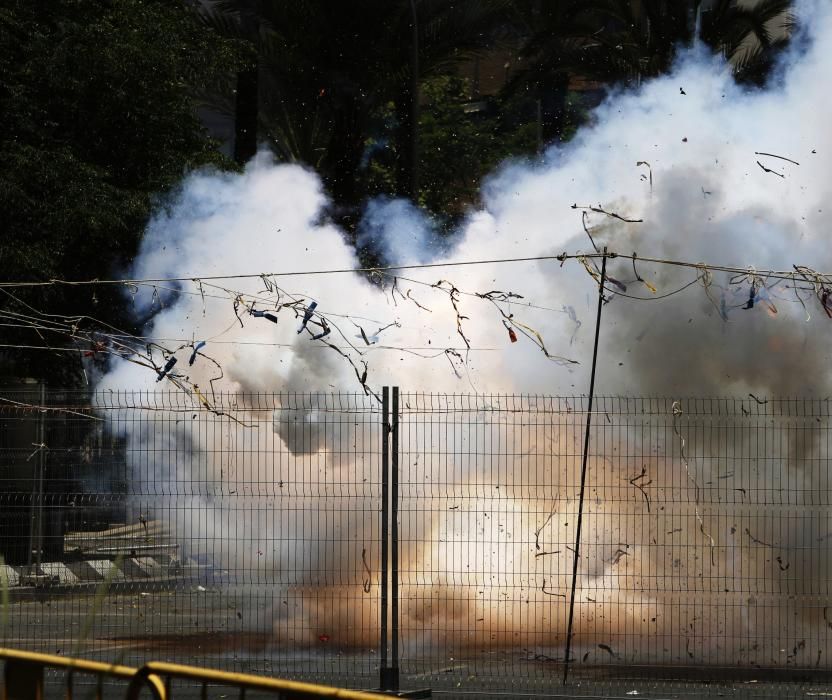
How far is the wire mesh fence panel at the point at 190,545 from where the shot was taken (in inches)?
400

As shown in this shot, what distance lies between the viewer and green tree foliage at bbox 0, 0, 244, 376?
17.1 metres

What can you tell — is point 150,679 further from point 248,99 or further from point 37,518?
point 248,99

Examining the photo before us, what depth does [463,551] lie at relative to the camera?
10.8m

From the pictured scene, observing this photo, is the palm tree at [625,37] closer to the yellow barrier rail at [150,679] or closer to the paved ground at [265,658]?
the paved ground at [265,658]

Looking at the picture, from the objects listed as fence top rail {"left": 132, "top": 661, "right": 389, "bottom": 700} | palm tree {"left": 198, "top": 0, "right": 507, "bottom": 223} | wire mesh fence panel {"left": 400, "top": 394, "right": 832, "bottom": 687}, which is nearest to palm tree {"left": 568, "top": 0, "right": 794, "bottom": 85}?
palm tree {"left": 198, "top": 0, "right": 507, "bottom": 223}

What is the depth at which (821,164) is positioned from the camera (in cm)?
1202

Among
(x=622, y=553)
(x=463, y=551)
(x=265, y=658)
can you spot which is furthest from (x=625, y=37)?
(x=265, y=658)

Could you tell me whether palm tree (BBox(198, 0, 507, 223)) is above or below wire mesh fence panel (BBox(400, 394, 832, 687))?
above

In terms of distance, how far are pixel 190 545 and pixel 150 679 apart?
6.20 m

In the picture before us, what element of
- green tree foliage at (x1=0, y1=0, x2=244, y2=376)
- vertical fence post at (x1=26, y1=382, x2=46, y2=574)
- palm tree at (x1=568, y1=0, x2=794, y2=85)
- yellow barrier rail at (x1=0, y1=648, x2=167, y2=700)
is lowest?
yellow barrier rail at (x1=0, y1=648, x2=167, y2=700)

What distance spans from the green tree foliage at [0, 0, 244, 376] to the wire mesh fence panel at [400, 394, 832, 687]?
8180 millimetres

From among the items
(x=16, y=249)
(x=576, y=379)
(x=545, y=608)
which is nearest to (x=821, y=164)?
(x=576, y=379)

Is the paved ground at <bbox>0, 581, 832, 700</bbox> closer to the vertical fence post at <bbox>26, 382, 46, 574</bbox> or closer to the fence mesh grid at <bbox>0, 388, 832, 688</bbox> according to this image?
the fence mesh grid at <bbox>0, 388, 832, 688</bbox>

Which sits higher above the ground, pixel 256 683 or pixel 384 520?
pixel 384 520
